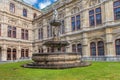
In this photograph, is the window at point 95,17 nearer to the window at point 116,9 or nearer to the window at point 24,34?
the window at point 116,9

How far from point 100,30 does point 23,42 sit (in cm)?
2079

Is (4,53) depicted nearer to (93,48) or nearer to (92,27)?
(93,48)

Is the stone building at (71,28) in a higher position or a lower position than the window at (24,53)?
higher

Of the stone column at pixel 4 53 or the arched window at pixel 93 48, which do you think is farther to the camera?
the stone column at pixel 4 53

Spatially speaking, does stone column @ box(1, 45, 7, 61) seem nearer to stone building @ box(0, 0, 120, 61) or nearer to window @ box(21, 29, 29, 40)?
stone building @ box(0, 0, 120, 61)

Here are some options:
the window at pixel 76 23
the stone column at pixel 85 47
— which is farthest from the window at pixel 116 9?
the window at pixel 76 23

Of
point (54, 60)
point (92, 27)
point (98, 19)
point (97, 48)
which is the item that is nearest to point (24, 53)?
point (92, 27)

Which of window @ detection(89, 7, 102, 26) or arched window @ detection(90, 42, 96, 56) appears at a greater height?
window @ detection(89, 7, 102, 26)

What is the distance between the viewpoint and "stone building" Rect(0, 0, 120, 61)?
1939cm

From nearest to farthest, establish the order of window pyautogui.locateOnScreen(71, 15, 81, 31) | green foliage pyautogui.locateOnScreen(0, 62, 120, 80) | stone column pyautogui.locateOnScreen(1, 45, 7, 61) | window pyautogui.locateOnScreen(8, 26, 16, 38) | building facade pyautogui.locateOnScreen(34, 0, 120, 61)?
green foliage pyautogui.locateOnScreen(0, 62, 120, 80) < building facade pyautogui.locateOnScreen(34, 0, 120, 61) < window pyautogui.locateOnScreen(71, 15, 81, 31) < stone column pyautogui.locateOnScreen(1, 45, 7, 61) < window pyautogui.locateOnScreen(8, 26, 16, 38)

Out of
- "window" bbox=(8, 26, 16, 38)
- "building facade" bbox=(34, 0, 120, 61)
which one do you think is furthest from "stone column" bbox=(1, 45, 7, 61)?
"building facade" bbox=(34, 0, 120, 61)

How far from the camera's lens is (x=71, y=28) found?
26344 mm

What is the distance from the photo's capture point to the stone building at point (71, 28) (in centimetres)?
1939

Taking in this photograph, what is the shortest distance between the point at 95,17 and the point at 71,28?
5.74 meters
